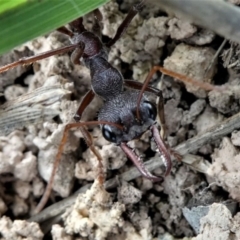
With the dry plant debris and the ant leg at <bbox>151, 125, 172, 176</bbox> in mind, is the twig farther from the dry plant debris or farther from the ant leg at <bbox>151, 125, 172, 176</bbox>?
the ant leg at <bbox>151, 125, 172, 176</bbox>

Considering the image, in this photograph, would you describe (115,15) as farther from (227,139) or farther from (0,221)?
(0,221)

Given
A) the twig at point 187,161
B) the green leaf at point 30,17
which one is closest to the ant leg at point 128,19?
the twig at point 187,161

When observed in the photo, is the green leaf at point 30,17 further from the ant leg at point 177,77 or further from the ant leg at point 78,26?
the ant leg at point 78,26

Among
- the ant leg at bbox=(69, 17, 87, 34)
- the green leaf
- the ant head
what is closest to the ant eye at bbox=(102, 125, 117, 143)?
the ant head

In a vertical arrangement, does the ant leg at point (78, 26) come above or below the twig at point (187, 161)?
above

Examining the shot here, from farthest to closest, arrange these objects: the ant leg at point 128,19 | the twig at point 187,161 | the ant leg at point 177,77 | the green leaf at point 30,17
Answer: the ant leg at point 128,19 < the twig at point 187,161 < the ant leg at point 177,77 < the green leaf at point 30,17

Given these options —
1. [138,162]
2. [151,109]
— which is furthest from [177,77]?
[138,162]

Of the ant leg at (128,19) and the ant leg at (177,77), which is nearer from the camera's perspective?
the ant leg at (177,77)

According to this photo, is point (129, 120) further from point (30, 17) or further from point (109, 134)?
point (30, 17)
